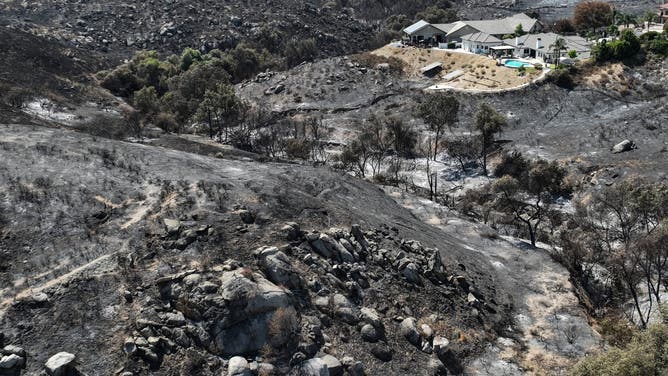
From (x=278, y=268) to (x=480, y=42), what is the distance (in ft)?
309

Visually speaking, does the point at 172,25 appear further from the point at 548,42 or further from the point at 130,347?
the point at 130,347

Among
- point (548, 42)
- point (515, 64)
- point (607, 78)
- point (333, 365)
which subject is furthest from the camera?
point (548, 42)

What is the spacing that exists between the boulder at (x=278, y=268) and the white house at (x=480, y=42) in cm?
9236

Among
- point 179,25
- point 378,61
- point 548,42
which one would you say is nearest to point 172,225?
point 378,61

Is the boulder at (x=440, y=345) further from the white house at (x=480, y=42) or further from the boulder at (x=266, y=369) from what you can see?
the white house at (x=480, y=42)

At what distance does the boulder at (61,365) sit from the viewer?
2311cm

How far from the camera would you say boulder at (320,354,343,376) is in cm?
2588

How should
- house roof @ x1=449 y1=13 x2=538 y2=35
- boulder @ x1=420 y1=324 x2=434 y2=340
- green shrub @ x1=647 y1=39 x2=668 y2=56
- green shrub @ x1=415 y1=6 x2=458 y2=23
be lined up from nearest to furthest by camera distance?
boulder @ x1=420 y1=324 x2=434 y2=340
green shrub @ x1=647 y1=39 x2=668 y2=56
house roof @ x1=449 y1=13 x2=538 y2=35
green shrub @ x1=415 y1=6 x2=458 y2=23

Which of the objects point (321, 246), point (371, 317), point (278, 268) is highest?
point (278, 268)

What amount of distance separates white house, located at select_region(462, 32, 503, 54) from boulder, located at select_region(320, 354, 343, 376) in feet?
318

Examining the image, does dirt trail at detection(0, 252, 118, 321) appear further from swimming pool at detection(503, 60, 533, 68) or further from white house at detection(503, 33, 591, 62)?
white house at detection(503, 33, 591, 62)

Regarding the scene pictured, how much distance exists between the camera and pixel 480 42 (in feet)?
363

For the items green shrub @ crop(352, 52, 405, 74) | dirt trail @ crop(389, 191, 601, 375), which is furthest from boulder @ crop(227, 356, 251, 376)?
green shrub @ crop(352, 52, 405, 74)

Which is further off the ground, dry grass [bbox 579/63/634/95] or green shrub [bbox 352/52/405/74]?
green shrub [bbox 352/52/405/74]
